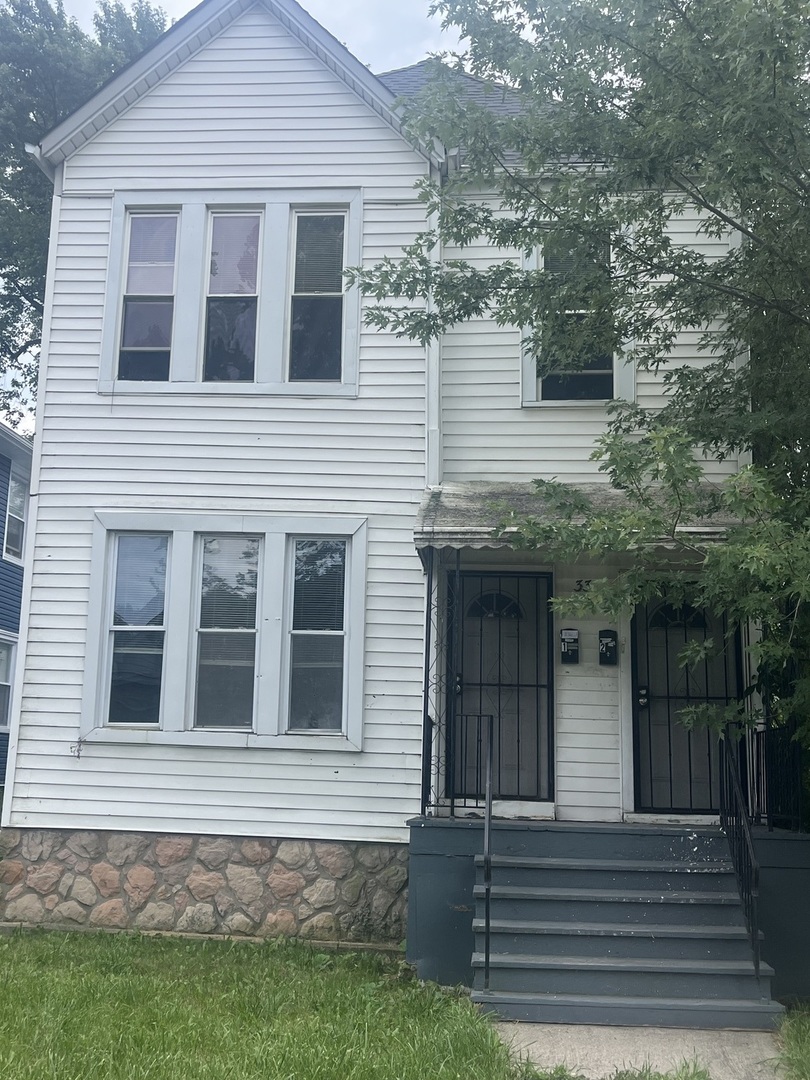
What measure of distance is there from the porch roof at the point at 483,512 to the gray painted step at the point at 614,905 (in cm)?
253

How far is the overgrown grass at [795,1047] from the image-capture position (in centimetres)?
550

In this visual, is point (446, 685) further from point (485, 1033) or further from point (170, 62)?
point (170, 62)

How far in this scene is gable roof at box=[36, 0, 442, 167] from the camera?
9758 mm

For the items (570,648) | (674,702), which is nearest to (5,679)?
(570,648)

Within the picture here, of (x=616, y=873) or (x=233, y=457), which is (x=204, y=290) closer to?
(x=233, y=457)

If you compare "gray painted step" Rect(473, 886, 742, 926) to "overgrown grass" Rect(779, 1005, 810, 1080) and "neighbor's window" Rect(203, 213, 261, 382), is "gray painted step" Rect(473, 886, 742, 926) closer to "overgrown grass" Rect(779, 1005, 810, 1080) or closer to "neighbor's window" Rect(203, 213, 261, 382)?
"overgrown grass" Rect(779, 1005, 810, 1080)

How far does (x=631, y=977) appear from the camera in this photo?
21.7 ft

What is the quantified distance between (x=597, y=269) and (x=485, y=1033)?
16.5 ft

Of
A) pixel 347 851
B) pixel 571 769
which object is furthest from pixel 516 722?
pixel 347 851

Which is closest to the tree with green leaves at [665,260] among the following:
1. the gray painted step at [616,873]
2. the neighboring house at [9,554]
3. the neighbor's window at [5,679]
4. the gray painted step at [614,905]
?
the gray painted step at [616,873]

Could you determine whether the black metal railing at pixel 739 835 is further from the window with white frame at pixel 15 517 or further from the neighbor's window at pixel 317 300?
the window with white frame at pixel 15 517

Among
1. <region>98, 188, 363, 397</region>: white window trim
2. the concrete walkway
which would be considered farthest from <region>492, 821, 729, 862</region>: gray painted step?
<region>98, 188, 363, 397</region>: white window trim

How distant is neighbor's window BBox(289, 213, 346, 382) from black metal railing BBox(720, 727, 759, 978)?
15.5ft

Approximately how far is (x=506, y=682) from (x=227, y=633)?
98.8 inches
